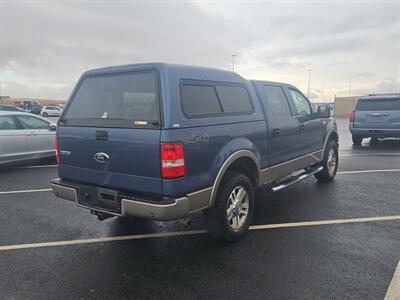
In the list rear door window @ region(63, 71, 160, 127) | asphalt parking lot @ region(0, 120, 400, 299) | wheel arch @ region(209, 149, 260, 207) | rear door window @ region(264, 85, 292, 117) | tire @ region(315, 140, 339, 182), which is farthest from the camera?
tire @ region(315, 140, 339, 182)

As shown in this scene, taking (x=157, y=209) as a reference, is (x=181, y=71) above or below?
above

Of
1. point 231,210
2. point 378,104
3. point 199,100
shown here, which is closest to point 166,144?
point 199,100

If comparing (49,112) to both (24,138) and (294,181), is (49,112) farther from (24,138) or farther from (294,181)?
(294,181)

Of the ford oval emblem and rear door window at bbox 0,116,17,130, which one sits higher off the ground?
rear door window at bbox 0,116,17,130

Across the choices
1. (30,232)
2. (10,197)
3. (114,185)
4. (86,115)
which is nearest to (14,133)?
(10,197)

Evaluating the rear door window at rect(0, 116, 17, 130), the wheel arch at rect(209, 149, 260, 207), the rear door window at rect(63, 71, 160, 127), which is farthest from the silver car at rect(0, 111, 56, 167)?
the wheel arch at rect(209, 149, 260, 207)

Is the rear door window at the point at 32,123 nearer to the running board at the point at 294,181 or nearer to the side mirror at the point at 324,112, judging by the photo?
the running board at the point at 294,181

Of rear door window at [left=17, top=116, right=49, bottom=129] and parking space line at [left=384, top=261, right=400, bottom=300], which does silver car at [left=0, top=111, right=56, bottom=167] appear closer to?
rear door window at [left=17, top=116, right=49, bottom=129]

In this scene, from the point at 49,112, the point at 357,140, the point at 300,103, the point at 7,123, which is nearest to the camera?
the point at 300,103

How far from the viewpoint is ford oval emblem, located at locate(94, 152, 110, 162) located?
3662 millimetres

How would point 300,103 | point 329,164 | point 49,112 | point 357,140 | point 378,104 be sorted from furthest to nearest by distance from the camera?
point 49,112, point 357,140, point 378,104, point 329,164, point 300,103

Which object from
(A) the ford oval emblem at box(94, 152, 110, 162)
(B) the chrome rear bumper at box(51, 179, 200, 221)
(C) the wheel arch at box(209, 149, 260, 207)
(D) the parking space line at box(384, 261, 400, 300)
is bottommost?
(D) the parking space line at box(384, 261, 400, 300)

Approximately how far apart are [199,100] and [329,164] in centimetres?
429

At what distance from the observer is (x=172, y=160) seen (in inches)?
130
